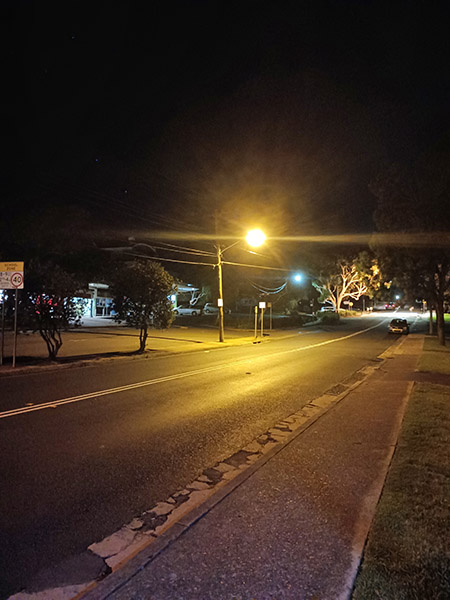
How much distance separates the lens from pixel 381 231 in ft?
72.6

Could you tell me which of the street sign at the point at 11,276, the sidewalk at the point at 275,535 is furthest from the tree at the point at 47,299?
the sidewalk at the point at 275,535

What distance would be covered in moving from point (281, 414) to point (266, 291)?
5716 centimetres

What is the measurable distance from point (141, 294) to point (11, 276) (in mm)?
6115

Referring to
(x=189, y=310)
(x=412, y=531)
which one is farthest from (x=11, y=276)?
(x=189, y=310)

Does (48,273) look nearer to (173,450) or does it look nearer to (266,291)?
(173,450)

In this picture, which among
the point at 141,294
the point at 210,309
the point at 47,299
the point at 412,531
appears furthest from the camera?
the point at 210,309

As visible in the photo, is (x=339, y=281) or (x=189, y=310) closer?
(x=189, y=310)

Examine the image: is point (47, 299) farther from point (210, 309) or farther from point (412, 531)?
point (210, 309)

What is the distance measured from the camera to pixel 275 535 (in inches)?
140

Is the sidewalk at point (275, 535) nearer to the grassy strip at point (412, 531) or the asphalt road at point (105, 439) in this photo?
the grassy strip at point (412, 531)

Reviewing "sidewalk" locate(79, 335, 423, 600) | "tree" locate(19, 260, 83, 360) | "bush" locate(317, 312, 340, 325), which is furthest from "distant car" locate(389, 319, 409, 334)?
"sidewalk" locate(79, 335, 423, 600)

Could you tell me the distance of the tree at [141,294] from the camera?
1759cm

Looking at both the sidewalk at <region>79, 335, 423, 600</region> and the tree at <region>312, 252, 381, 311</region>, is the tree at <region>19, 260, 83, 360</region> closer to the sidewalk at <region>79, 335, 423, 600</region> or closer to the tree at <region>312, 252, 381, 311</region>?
the sidewalk at <region>79, 335, 423, 600</region>

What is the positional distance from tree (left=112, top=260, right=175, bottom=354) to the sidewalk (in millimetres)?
12583
